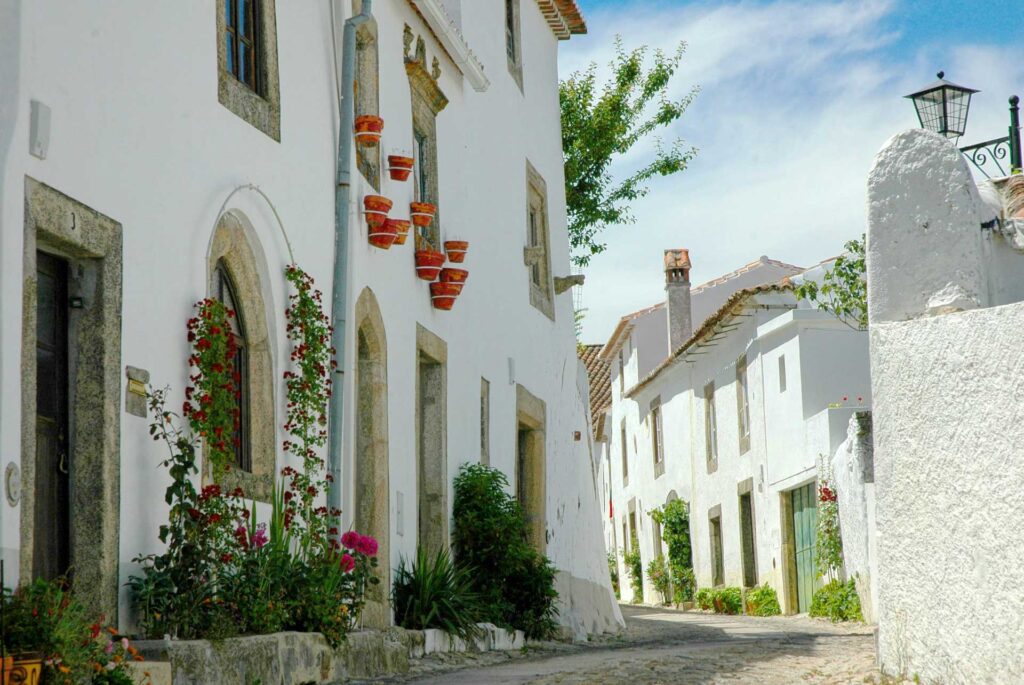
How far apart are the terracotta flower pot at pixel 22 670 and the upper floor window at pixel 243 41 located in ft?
15.2

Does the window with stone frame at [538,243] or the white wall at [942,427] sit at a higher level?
the window with stone frame at [538,243]

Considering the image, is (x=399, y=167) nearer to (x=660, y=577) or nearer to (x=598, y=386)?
(x=660, y=577)

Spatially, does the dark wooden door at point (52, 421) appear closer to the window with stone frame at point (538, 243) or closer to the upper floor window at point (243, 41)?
the upper floor window at point (243, 41)

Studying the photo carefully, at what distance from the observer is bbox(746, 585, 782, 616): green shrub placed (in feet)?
77.9

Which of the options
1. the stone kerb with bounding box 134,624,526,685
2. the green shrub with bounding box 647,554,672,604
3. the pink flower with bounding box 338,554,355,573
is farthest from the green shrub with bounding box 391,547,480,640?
the green shrub with bounding box 647,554,672,604

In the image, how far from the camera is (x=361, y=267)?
11219 mm

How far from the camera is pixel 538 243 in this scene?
18.3 metres

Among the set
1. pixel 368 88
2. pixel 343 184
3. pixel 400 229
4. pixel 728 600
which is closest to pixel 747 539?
pixel 728 600

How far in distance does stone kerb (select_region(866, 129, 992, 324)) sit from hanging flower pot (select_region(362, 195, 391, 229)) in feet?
14.1

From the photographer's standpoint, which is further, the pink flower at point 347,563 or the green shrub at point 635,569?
the green shrub at point 635,569

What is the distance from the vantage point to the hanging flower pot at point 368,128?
36.3 feet

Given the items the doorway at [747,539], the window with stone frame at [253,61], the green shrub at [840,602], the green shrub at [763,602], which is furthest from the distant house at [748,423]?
the window with stone frame at [253,61]

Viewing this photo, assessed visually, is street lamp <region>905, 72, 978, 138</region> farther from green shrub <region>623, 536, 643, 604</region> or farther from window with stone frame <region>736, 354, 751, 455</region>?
green shrub <region>623, 536, 643, 604</region>

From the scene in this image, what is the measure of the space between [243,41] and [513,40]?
8.63m
